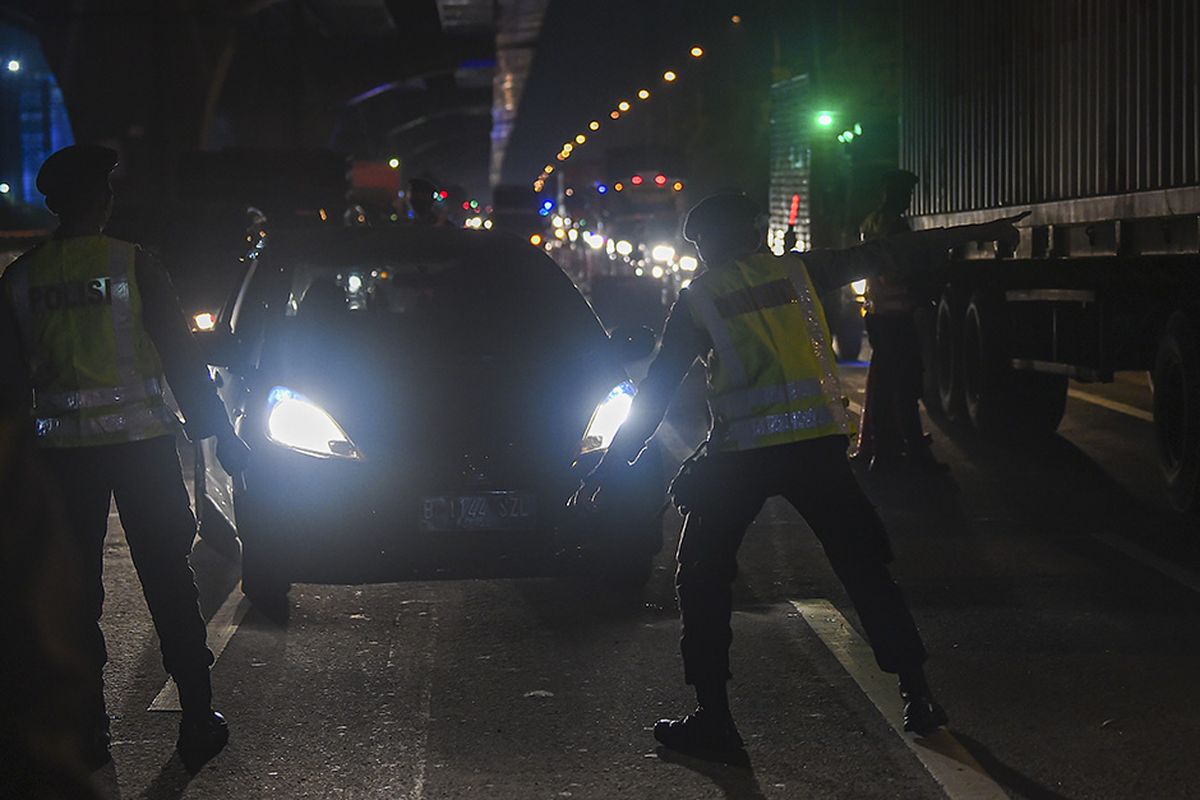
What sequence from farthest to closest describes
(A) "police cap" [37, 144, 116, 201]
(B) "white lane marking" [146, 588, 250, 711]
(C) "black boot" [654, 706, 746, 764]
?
(B) "white lane marking" [146, 588, 250, 711] → (C) "black boot" [654, 706, 746, 764] → (A) "police cap" [37, 144, 116, 201]

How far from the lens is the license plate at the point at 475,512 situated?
8008mm

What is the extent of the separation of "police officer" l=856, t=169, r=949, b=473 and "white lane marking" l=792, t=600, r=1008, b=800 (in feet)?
16.5

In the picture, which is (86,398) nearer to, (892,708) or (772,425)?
(772,425)

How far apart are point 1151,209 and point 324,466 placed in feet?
18.3

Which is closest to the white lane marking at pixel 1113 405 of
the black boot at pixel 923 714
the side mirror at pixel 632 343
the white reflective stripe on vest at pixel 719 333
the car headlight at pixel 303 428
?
the side mirror at pixel 632 343

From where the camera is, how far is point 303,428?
8.23 m

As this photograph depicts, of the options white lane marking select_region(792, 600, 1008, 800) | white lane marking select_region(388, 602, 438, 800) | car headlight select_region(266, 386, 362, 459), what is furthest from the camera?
car headlight select_region(266, 386, 362, 459)

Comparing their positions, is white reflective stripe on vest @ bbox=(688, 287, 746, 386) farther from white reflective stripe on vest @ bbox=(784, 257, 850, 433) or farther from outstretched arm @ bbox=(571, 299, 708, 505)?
white reflective stripe on vest @ bbox=(784, 257, 850, 433)

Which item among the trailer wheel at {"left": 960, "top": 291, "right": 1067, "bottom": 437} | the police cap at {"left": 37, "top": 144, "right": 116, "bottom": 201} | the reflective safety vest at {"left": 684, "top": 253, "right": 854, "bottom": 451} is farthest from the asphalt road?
the trailer wheel at {"left": 960, "top": 291, "right": 1067, "bottom": 437}

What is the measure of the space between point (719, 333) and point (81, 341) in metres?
1.89

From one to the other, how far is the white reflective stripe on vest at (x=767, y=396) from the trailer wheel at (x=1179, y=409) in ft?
17.6

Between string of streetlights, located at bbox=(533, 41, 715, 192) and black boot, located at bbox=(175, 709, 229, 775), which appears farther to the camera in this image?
string of streetlights, located at bbox=(533, 41, 715, 192)

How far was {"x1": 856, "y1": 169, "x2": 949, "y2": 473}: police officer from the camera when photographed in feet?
44.4

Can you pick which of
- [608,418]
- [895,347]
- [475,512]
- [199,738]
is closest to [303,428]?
[475,512]
